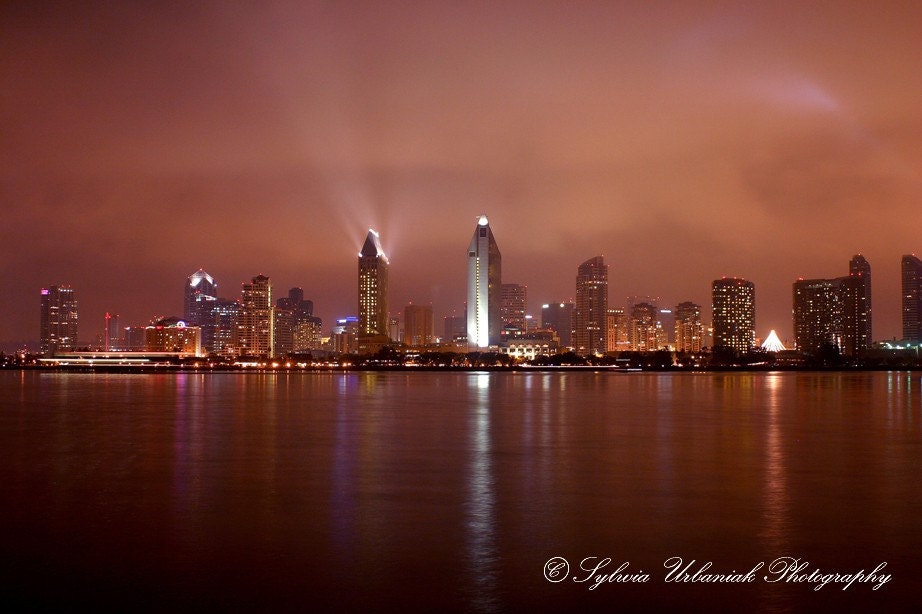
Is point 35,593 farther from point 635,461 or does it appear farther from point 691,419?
point 691,419

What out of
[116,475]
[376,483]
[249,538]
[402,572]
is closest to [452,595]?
[402,572]

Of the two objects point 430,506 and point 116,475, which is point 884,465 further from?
point 116,475

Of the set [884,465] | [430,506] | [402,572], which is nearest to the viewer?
[402,572]

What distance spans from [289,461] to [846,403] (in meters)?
47.5

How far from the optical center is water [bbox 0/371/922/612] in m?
12.9

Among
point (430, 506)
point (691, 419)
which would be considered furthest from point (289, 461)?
point (691, 419)

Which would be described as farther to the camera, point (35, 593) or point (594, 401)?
point (594, 401)

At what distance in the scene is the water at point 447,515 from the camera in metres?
12.9

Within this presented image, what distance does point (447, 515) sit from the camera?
18797 mm

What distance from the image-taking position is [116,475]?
24.8 m

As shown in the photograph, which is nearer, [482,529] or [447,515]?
[482,529]

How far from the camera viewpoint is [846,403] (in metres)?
61.1

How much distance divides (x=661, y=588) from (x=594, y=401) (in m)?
51.8

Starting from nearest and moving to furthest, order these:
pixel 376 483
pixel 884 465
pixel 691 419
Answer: pixel 376 483
pixel 884 465
pixel 691 419
